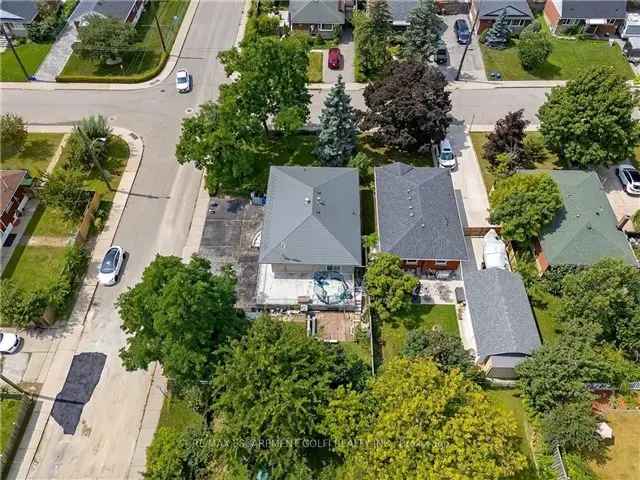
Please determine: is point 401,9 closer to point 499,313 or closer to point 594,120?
point 594,120

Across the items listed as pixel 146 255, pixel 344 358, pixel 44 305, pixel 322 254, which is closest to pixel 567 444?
pixel 344 358

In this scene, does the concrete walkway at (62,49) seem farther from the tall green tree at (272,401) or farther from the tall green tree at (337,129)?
the tall green tree at (272,401)

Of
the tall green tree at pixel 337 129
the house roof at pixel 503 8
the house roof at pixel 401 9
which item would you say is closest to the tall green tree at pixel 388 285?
the tall green tree at pixel 337 129

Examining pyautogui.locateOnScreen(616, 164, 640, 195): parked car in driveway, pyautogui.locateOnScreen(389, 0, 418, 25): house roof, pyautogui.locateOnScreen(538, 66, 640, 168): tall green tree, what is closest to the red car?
pyautogui.locateOnScreen(389, 0, 418, 25): house roof

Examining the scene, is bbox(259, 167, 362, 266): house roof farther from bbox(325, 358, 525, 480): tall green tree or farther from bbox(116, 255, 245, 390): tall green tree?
bbox(325, 358, 525, 480): tall green tree

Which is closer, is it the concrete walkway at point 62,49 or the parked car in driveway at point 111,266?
the parked car in driveway at point 111,266

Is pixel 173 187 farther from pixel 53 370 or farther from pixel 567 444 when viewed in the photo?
pixel 567 444

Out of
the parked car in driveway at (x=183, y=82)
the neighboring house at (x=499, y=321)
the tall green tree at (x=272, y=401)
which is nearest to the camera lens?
the tall green tree at (x=272, y=401)
